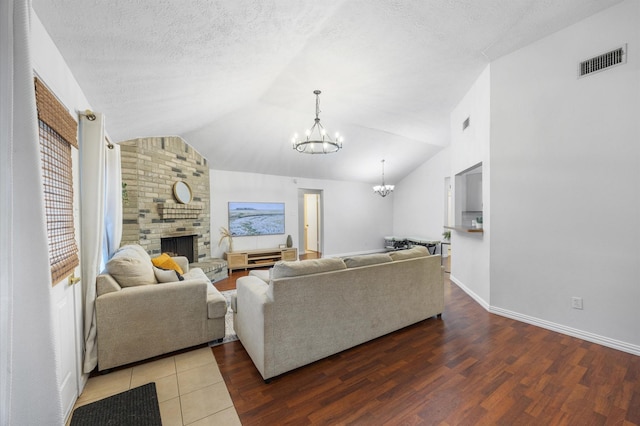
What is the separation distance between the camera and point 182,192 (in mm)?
4910

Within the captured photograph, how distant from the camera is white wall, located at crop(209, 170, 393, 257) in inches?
246

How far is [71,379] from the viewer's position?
5.83 feet

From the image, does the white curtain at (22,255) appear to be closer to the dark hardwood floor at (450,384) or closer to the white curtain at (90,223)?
the dark hardwood floor at (450,384)

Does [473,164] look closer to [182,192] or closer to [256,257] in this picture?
[256,257]

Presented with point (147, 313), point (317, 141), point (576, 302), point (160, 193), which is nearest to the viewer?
point (147, 313)

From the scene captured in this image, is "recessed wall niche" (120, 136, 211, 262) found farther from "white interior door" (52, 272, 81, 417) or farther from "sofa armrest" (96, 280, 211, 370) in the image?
"white interior door" (52, 272, 81, 417)

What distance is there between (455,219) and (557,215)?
79.8 inches

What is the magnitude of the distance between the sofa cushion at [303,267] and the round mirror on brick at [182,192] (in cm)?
350

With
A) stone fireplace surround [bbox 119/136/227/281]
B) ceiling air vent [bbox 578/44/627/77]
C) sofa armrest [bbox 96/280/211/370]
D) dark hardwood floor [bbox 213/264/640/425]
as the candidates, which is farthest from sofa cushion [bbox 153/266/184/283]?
ceiling air vent [bbox 578/44/627/77]

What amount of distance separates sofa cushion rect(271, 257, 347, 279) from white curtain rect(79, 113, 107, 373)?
1.43 m

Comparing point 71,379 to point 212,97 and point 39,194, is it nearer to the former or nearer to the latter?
point 39,194

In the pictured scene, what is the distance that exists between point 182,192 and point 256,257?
226 centimetres

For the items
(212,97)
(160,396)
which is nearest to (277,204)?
(212,97)

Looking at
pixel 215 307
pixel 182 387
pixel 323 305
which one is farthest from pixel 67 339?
pixel 323 305
